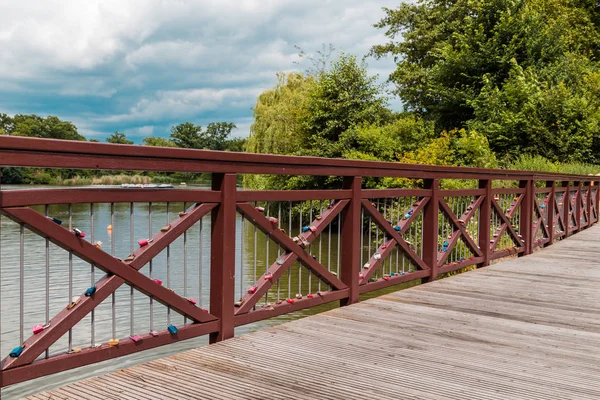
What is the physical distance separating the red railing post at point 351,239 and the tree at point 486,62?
692 inches

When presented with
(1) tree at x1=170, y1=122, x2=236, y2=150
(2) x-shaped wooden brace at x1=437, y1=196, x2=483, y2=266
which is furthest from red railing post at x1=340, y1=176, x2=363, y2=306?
(1) tree at x1=170, y1=122, x2=236, y2=150

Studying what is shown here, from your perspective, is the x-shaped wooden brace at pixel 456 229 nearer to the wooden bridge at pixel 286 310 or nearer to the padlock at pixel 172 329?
the wooden bridge at pixel 286 310

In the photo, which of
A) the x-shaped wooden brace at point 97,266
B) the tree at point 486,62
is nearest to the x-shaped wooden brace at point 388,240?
the x-shaped wooden brace at point 97,266

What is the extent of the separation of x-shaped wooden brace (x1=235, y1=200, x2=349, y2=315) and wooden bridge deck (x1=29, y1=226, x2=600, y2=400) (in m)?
0.24

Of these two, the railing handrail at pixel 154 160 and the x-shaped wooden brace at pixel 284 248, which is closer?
the railing handrail at pixel 154 160

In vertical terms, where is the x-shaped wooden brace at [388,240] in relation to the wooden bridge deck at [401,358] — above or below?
above

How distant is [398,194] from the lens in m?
5.00

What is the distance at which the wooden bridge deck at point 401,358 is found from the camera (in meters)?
2.64

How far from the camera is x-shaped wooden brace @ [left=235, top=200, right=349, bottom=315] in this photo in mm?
3518

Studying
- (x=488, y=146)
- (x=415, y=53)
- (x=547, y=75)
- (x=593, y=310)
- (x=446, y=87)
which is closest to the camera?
(x=593, y=310)

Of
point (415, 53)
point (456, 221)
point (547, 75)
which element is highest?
point (415, 53)

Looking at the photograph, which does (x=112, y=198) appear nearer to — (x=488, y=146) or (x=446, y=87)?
(x=488, y=146)

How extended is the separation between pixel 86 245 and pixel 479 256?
5.32 metres

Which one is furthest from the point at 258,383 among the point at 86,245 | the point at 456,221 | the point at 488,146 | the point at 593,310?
the point at 488,146
